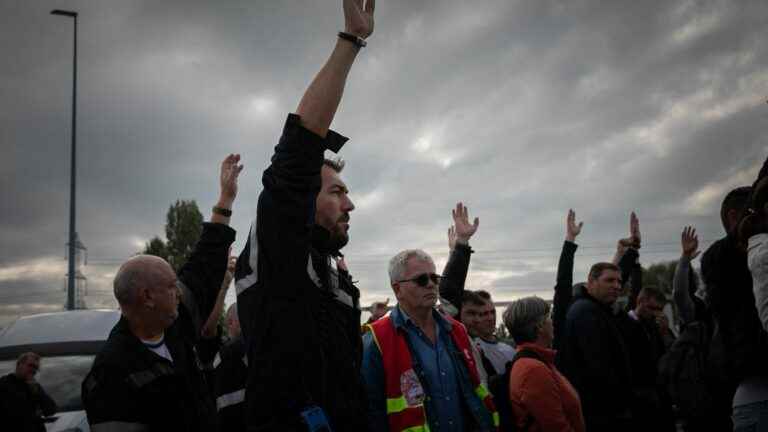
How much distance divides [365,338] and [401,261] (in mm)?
715

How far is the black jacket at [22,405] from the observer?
5184mm

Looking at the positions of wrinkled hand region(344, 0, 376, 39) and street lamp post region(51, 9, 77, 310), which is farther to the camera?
street lamp post region(51, 9, 77, 310)

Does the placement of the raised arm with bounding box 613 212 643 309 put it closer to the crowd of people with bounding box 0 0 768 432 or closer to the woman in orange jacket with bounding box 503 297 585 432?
the crowd of people with bounding box 0 0 768 432

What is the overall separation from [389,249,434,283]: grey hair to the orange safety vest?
1.40ft

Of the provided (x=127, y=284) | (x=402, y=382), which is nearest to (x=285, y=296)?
(x=127, y=284)

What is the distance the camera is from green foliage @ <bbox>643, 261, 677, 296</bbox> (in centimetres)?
5669

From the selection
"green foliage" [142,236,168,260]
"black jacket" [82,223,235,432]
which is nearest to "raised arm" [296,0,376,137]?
"black jacket" [82,223,235,432]

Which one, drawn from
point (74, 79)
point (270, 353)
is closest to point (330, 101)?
point (270, 353)

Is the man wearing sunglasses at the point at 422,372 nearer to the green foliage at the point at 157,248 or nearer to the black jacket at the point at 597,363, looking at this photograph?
the black jacket at the point at 597,363

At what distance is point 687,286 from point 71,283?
52.9 feet

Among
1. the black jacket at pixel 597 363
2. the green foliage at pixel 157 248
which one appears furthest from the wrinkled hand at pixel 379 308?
the green foliage at pixel 157 248

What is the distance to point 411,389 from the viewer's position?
394 centimetres

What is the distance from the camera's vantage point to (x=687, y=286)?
6219mm

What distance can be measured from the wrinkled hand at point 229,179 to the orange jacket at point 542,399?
2441mm
